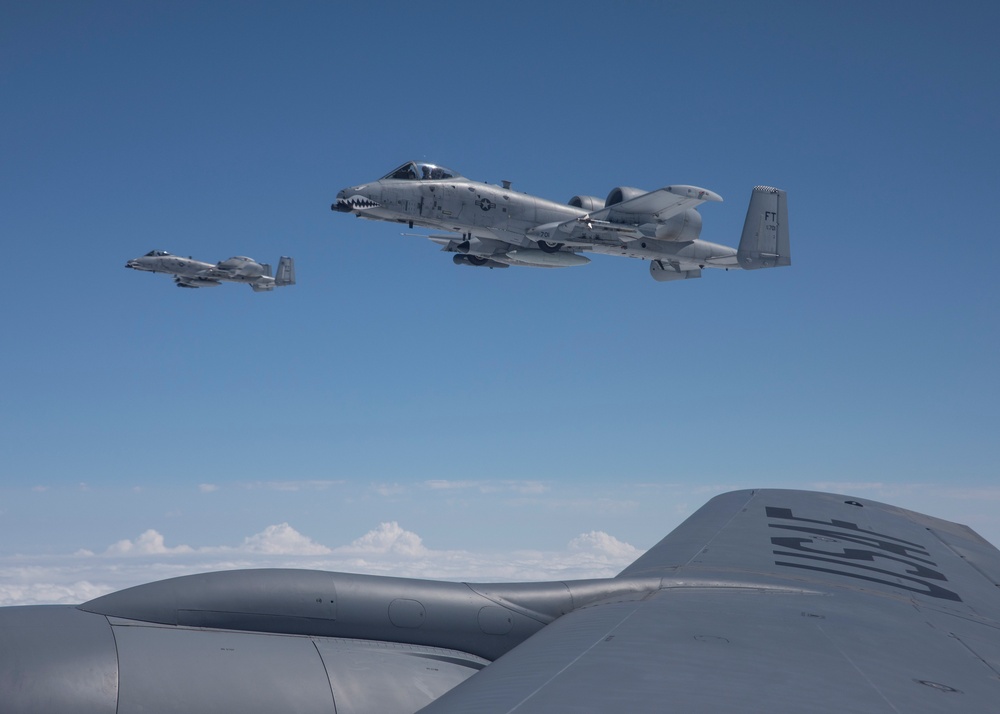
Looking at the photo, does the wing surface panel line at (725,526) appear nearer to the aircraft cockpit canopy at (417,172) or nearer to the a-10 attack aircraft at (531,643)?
the a-10 attack aircraft at (531,643)

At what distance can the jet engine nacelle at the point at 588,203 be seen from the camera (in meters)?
30.5

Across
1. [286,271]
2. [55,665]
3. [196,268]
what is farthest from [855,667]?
[286,271]

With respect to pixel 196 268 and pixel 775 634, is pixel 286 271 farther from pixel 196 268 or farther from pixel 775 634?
pixel 775 634

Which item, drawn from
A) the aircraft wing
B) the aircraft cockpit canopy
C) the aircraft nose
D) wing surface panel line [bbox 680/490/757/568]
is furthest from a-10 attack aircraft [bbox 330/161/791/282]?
the aircraft nose

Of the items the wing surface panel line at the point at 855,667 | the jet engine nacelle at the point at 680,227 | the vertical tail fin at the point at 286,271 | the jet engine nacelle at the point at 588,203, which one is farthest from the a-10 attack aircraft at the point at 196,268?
the wing surface panel line at the point at 855,667

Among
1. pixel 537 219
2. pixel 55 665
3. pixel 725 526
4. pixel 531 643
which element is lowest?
pixel 55 665

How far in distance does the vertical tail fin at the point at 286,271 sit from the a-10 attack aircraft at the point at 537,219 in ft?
112

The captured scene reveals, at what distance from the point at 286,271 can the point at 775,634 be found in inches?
2425

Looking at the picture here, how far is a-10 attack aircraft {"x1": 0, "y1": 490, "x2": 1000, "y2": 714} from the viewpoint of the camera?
3.79m

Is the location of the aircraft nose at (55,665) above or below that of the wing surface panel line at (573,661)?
below

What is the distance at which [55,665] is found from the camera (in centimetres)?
482

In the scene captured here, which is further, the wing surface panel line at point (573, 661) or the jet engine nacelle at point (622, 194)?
the jet engine nacelle at point (622, 194)

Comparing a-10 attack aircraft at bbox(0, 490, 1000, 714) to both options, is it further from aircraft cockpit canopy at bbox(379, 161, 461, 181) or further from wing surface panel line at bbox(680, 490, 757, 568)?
aircraft cockpit canopy at bbox(379, 161, 461, 181)

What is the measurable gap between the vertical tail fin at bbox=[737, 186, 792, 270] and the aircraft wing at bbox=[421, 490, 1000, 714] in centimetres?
2421
